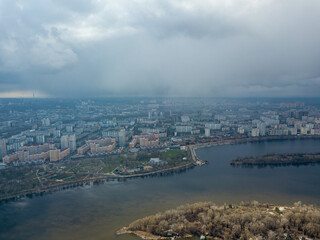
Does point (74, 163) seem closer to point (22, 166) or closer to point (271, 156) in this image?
point (22, 166)

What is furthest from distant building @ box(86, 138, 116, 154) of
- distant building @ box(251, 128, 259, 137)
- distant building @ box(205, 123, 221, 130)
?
distant building @ box(251, 128, 259, 137)

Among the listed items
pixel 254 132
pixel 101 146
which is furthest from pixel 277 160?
pixel 101 146

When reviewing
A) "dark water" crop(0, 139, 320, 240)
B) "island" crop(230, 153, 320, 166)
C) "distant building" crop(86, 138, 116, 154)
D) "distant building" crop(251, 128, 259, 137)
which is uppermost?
"distant building" crop(251, 128, 259, 137)

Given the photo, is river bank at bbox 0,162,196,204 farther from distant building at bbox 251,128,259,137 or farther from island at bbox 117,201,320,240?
distant building at bbox 251,128,259,137

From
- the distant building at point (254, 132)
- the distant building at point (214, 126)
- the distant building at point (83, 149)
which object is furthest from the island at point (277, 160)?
the distant building at point (214, 126)

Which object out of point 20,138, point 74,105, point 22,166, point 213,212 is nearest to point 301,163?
point 213,212

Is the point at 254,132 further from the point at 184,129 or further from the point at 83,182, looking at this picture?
the point at 83,182
